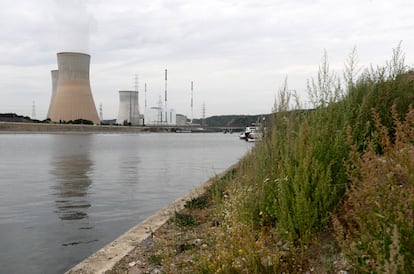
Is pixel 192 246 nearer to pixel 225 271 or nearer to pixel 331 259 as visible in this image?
pixel 225 271

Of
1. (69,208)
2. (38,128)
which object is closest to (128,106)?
(38,128)

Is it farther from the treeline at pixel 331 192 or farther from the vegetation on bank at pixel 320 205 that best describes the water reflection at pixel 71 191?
the treeline at pixel 331 192

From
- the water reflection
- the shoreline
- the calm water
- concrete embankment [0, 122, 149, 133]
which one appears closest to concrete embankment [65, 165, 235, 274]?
the calm water

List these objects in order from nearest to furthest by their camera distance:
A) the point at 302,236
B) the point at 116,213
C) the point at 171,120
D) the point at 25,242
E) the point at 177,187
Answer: the point at 302,236 < the point at 25,242 < the point at 116,213 < the point at 177,187 < the point at 171,120

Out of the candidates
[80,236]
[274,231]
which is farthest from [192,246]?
[80,236]

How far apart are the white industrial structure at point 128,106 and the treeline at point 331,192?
106585 mm

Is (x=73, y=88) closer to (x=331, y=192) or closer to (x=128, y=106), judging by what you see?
(x=128, y=106)

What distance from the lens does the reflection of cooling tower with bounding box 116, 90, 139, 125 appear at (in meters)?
110

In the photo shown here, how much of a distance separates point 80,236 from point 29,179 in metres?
7.55

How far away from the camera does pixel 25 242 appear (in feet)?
19.9

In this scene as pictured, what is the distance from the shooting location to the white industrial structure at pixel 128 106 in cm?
11025

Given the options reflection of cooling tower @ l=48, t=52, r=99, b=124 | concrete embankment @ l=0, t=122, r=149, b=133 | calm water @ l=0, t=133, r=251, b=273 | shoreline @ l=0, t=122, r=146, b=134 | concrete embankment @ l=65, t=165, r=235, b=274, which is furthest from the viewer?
concrete embankment @ l=0, t=122, r=149, b=133

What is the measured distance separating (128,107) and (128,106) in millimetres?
461

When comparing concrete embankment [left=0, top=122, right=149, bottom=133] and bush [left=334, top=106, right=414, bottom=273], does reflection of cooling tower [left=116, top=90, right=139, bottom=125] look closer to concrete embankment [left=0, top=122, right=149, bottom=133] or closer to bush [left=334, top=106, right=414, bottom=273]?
concrete embankment [left=0, top=122, right=149, bottom=133]
